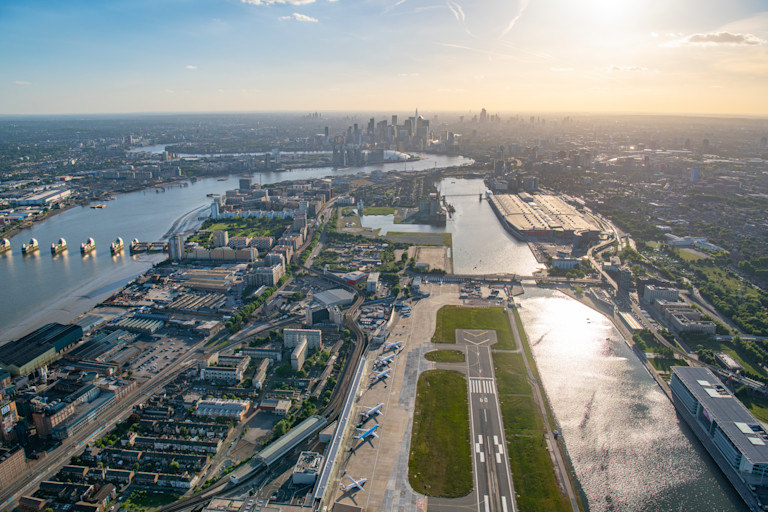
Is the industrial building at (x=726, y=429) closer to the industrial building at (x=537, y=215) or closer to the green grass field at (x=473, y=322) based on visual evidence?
the green grass field at (x=473, y=322)

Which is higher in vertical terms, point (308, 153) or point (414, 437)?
point (308, 153)

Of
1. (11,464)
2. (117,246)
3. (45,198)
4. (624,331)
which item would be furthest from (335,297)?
(45,198)

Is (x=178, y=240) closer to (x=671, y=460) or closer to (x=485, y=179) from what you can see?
(x=671, y=460)

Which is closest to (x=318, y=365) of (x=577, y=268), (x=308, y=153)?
(x=577, y=268)

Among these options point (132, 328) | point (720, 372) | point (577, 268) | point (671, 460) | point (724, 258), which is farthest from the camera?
point (724, 258)

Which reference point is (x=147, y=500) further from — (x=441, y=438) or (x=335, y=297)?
(x=335, y=297)

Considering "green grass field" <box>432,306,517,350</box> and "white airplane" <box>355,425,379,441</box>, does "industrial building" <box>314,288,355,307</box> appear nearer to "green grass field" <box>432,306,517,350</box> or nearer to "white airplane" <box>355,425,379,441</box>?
"green grass field" <box>432,306,517,350</box>
